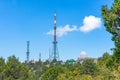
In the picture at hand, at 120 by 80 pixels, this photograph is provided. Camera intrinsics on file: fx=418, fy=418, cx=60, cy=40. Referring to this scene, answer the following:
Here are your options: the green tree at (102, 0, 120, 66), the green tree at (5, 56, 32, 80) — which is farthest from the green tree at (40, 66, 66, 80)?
the green tree at (102, 0, 120, 66)

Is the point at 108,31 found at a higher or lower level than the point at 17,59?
lower

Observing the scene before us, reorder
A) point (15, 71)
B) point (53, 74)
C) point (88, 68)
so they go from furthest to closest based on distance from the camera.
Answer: point (88, 68), point (53, 74), point (15, 71)

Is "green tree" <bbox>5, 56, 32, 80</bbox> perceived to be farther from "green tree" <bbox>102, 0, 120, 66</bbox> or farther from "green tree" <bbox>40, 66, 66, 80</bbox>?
"green tree" <bbox>102, 0, 120, 66</bbox>

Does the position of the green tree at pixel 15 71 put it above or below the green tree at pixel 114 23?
above

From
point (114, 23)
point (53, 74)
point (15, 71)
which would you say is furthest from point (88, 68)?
point (114, 23)

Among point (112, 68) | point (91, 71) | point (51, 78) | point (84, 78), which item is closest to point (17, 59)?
point (51, 78)

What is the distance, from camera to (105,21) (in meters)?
25.3

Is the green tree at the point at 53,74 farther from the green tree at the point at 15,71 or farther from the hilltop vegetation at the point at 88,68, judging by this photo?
the green tree at the point at 15,71

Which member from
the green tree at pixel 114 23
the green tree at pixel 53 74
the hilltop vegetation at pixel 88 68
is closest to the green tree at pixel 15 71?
the hilltop vegetation at pixel 88 68

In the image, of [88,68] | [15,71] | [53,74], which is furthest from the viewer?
[88,68]

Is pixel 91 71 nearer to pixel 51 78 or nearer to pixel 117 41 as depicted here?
pixel 51 78

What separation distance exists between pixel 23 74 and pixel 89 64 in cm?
1818

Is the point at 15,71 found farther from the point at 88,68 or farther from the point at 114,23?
the point at 114,23

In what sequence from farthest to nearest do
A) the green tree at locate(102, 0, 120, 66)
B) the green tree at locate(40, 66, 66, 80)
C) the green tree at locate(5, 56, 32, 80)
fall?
the green tree at locate(40, 66, 66, 80)
the green tree at locate(5, 56, 32, 80)
the green tree at locate(102, 0, 120, 66)
